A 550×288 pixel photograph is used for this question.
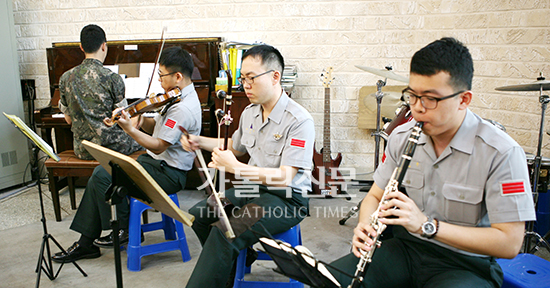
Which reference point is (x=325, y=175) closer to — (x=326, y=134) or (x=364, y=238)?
(x=326, y=134)

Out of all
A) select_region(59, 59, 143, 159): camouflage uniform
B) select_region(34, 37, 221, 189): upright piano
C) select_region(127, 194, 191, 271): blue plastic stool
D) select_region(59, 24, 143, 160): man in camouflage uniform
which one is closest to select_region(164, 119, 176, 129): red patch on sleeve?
select_region(127, 194, 191, 271): blue plastic stool

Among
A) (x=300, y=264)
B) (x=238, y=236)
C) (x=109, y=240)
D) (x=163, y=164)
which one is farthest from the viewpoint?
(x=109, y=240)

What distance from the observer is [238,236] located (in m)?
1.77

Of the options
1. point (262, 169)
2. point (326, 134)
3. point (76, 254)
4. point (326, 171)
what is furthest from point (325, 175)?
point (76, 254)

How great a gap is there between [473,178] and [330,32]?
2908 mm

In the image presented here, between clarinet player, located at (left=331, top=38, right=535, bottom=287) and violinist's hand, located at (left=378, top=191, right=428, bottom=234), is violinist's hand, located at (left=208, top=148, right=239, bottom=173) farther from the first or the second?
violinist's hand, located at (left=378, top=191, right=428, bottom=234)

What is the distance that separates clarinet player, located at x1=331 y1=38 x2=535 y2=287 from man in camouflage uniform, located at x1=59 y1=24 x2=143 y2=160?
225cm

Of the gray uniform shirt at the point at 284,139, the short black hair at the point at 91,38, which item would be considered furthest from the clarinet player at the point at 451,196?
the short black hair at the point at 91,38

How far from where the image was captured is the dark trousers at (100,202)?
253 centimetres

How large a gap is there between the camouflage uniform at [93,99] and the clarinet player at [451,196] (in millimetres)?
2253

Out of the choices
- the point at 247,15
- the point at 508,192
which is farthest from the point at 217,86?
the point at 508,192

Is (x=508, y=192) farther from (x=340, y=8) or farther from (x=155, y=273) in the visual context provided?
(x=340, y=8)

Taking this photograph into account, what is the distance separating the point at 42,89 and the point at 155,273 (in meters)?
3.06

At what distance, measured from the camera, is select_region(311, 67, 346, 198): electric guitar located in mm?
3719
